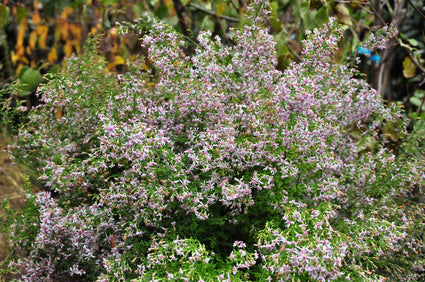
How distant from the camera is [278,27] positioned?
2740 millimetres

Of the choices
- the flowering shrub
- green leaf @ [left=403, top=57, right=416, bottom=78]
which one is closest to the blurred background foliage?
green leaf @ [left=403, top=57, right=416, bottom=78]

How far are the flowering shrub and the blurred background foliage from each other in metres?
0.31

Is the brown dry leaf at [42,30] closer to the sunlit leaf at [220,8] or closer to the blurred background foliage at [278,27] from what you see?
the blurred background foliage at [278,27]

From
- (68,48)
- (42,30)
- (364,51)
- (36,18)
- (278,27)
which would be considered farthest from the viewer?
(42,30)

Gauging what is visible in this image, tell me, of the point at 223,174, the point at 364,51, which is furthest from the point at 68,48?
the point at 223,174

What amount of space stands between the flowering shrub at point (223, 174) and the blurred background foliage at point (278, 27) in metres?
0.31

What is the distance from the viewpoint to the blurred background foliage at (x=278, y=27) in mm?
2676

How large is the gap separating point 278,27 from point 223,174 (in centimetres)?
139

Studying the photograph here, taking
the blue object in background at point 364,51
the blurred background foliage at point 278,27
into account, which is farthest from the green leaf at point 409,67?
the blue object in background at point 364,51

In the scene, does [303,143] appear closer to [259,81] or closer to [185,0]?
[259,81]

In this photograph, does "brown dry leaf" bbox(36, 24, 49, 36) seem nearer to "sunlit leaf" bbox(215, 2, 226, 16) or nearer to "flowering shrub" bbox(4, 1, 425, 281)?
"sunlit leaf" bbox(215, 2, 226, 16)

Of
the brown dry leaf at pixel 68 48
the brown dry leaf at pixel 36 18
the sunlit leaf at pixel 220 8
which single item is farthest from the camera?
the brown dry leaf at pixel 36 18

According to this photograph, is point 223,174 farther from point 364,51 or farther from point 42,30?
point 42,30

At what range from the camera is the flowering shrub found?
5.12ft
